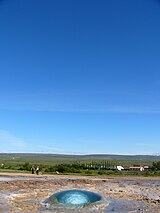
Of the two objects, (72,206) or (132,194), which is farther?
(132,194)

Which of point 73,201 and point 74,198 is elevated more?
point 74,198

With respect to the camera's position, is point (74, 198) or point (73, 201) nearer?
point (73, 201)

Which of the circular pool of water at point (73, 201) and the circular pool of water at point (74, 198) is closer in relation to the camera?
the circular pool of water at point (73, 201)

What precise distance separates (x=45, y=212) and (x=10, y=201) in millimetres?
3428

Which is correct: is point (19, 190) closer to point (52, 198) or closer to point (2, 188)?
point (2, 188)

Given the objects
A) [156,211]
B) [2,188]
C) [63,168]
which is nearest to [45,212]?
[156,211]

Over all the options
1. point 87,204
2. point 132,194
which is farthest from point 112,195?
point 87,204

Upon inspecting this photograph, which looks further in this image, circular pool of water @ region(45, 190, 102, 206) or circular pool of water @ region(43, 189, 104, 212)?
circular pool of water @ region(45, 190, 102, 206)

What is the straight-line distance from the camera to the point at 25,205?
17109 mm

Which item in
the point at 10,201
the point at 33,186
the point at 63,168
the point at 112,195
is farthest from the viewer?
the point at 63,168

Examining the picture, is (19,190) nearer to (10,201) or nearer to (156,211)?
(10,201)

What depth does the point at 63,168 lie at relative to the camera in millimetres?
44250

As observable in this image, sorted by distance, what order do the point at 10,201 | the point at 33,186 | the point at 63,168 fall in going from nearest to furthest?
the point at 10,201 < the point at 33,186 < the point at 63,168

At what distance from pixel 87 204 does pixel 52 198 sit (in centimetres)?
184
